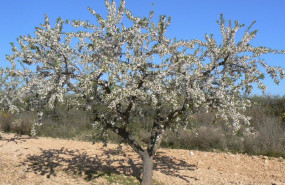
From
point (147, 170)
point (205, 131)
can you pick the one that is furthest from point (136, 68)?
point (205, 131)

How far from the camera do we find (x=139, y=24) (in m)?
6.80

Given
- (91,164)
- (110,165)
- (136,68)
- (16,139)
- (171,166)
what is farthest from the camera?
(16,139)

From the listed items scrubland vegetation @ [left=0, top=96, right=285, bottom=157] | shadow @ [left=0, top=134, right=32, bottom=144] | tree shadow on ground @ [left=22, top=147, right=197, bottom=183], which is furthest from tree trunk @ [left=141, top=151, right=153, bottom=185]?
shadow @ [left=0, top=134, right=32, bottom=144]

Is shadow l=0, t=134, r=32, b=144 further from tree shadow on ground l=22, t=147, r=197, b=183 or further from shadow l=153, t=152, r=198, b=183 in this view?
shadow l=153, t=152, r=198, b=183

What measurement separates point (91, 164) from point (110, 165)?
62cm

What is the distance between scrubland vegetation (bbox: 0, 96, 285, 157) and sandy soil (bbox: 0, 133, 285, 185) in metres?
0.73

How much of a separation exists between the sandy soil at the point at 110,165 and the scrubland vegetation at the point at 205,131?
73cm

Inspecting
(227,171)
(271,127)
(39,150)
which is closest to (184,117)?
(227,171)

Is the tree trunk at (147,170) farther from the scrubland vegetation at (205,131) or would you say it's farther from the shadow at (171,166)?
the scrubland vegetation at (205,131)

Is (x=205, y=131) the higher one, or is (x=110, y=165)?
(x=205, y=131)

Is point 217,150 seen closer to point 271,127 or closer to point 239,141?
point 239,141

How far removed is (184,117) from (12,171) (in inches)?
200

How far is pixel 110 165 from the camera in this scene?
31.2 ft

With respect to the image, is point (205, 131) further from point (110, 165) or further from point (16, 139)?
point (16, 139)
